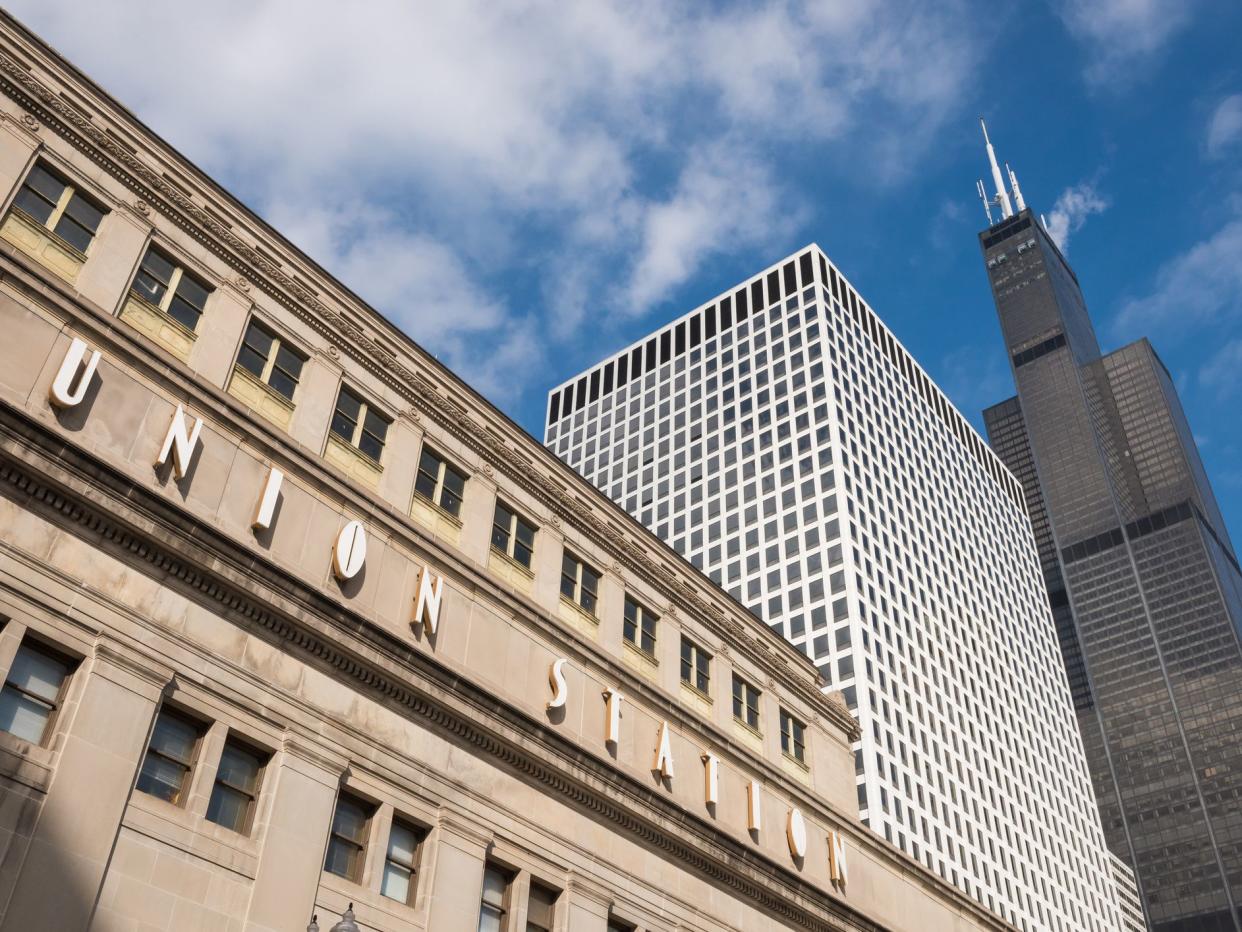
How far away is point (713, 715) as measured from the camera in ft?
133

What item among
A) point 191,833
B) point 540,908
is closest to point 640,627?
point 540,908

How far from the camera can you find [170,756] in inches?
936

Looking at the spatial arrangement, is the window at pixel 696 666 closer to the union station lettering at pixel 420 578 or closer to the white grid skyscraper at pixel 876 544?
the union station lettering at pixel 420 578

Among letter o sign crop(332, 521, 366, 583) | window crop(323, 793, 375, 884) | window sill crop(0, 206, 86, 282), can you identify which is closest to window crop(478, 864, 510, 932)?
window crop(323, 793, 375, 884)

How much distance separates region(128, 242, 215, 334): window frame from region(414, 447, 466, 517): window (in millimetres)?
7483

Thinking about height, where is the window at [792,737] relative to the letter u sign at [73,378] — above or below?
above

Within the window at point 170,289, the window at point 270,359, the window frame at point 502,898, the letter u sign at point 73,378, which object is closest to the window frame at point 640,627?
the window frame at point 502,898

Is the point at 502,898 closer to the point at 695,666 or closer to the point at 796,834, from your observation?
the point at 695,666

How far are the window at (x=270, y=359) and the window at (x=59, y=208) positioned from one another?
4.58 metres

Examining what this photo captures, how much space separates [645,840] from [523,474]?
38.7ft

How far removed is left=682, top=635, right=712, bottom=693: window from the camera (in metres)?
40.4

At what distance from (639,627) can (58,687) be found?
20414 millimetres

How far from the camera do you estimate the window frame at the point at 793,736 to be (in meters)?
43.5

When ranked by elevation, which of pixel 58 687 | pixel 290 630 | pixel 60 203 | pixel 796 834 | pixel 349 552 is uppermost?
pixel 60 203
